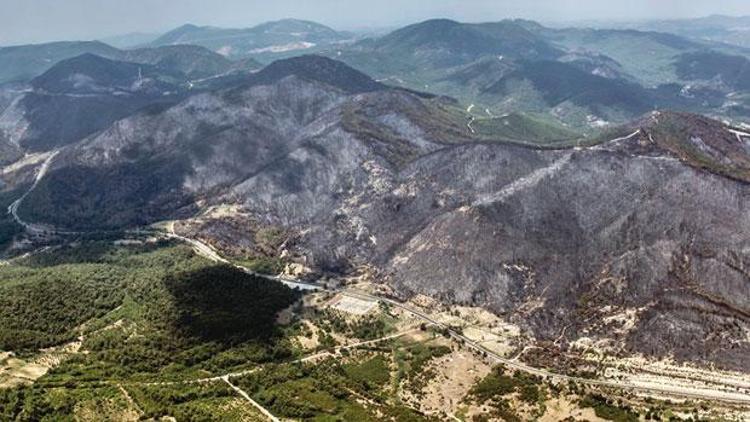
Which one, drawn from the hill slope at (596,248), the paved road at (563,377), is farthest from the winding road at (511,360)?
the hill slope at (596,248)

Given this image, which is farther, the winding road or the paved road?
the winding road

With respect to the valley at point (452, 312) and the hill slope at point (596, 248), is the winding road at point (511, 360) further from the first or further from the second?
the hill slope at point (596, 248)

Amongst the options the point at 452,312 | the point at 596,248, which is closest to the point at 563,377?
the point at 452,312

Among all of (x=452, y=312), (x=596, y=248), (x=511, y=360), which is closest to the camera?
(x=511, y=360)

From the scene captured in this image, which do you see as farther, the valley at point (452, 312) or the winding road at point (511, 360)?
the winding road at point (511, 360)

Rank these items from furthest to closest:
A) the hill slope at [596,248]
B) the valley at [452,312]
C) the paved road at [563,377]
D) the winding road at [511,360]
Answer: the hill slope at [596,248], the winding road at [511,360], the paved road at [563,377], the valley at [452,312]

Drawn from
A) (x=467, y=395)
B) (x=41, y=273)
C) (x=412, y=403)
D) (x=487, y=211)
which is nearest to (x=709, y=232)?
(x=487, y=211)

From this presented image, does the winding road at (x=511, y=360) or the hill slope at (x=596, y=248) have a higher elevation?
the hill slope at (x=596, y=248)

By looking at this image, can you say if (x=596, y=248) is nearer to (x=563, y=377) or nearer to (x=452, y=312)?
(x=452, y=312)

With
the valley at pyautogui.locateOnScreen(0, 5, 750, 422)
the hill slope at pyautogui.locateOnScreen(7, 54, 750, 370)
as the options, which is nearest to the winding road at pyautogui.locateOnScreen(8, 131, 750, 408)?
the valley at pyautogui.locateOnScreen(0, 5, 750, 422)

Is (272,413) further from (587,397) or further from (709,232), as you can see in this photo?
(709,232)

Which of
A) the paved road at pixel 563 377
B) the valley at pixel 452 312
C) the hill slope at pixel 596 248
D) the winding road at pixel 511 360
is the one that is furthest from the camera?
the hill slope at pixel 596 248

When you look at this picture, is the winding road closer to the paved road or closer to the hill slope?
the paved road
